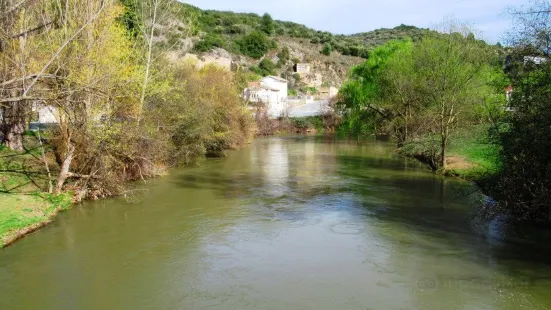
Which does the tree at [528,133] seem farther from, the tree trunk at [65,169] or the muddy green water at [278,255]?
the tree trunk at [65,169]

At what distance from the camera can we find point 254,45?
338 ft

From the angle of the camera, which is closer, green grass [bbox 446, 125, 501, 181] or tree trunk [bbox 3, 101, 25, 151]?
tree trunk [bbox 3, 101, 25, 151]

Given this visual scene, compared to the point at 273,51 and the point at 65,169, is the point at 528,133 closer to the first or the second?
the point at 65,169

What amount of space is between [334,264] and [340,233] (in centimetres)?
251

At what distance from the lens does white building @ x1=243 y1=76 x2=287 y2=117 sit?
62.9 meters

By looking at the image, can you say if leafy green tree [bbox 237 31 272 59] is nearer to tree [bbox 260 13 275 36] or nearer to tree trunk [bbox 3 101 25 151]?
tree [bbox 260 13 275 36]

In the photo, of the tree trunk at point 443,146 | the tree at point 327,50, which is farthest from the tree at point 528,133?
the tree at point 327,50

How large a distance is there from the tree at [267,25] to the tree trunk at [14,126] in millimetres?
110391

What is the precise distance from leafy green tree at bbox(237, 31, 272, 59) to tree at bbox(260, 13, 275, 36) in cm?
2132

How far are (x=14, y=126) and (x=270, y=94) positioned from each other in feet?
172

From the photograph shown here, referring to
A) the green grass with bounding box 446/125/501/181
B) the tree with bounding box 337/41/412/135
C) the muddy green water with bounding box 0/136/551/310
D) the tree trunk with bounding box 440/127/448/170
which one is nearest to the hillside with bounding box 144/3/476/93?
the tree with bounding box 337/41/412/135

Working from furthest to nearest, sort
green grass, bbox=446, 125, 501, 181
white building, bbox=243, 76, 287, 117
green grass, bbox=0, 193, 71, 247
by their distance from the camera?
white building, bbox=243, 76, 287, 117 < green grass, bbox=446, 125, 501, 181 < green grass, bbox=0, 193, 71, 247

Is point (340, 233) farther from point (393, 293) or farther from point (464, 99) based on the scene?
point (464, 99)

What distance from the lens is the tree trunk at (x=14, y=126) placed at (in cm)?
1886
